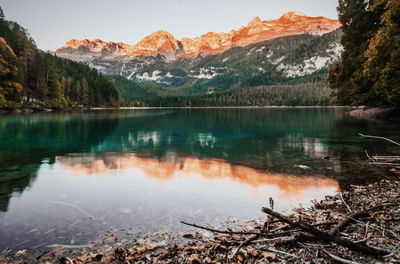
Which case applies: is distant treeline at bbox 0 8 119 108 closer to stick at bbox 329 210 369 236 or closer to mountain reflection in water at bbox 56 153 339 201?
mountain reflection in water at bbox 56 153 339 201

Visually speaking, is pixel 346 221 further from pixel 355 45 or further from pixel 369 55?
pixel 355 45

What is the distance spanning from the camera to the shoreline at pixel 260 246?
659 cm

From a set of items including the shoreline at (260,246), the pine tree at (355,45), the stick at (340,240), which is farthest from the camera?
the pine tree at (355,45)

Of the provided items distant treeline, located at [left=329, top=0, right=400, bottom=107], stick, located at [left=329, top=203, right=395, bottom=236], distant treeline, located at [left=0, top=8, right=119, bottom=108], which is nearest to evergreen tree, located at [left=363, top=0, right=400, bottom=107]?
distant treeline, located at [left=329, top=0, right=400, bottom=107]

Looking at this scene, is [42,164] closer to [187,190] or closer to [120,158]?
[120,158]

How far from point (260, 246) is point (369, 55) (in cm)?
3229

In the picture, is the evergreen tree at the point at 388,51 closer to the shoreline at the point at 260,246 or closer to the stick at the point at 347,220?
the shoreline at the point at 260,246

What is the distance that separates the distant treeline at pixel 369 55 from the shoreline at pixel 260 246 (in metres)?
25.4

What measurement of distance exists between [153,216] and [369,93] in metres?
44.2

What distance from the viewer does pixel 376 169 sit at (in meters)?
17.5

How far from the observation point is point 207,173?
18469 mm

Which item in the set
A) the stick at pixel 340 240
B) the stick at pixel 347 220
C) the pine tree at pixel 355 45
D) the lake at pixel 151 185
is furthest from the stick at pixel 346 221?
the pine tree at pixel 355 45

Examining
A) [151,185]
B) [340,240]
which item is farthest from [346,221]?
[151,185]

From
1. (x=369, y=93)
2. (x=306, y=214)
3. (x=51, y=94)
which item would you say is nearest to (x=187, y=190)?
(x=306, y=214)
